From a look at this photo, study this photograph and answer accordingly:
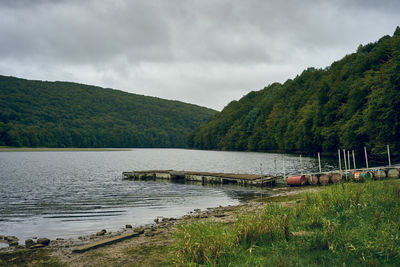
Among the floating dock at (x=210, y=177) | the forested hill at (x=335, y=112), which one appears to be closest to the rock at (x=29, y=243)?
the floating dock at (x=210, y=177)

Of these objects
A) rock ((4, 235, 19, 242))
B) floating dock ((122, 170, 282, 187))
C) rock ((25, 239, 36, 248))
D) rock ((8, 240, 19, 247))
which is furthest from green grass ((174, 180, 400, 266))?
floating dock ((122, 170, 282, 187))

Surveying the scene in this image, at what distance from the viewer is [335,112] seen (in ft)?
215

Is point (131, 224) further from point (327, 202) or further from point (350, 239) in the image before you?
point (350, 239)

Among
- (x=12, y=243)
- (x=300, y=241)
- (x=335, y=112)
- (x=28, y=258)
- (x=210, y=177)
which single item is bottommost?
(x=28, y=258)

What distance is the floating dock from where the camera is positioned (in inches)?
1232

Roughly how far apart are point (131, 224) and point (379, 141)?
129 feet

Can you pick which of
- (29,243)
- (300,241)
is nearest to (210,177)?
(29,243)

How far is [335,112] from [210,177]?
42.4 metres

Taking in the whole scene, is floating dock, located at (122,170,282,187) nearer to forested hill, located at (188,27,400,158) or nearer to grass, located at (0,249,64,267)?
forested hill, located at (188,27,400,158)

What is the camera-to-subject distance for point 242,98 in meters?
182

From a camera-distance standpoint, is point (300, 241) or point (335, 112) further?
point (335, 112)

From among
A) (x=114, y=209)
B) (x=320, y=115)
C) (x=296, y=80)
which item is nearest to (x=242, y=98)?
(x=296, y=80)

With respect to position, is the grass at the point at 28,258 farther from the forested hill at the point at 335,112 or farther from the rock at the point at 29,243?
the forested hill at the point at 335,112

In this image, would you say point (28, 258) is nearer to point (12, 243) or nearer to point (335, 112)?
point (12, 243)
